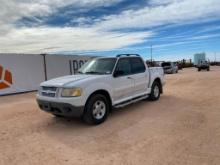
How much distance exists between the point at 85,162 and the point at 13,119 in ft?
13.1

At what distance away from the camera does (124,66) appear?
24.9 feet

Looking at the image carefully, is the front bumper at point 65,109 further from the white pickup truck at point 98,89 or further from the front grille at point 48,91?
the front grille at point 48,91

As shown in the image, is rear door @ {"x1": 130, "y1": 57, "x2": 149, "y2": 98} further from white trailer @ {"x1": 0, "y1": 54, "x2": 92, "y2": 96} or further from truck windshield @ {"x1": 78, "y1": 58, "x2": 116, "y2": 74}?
white trailer @ {"x1": 0, "y1": 54, "x2": 92, "y2": 96}

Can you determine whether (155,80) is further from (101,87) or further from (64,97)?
(64,97)

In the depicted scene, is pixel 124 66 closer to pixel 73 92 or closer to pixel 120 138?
pixel 73 92

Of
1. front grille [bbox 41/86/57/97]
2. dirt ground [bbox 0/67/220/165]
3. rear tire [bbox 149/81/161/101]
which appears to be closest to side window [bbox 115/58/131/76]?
dirt ground [bbox 0/67/220/165]


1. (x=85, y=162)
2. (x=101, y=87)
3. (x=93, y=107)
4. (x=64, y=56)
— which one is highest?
(x=64, y=56)

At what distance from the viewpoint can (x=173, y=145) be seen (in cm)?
466

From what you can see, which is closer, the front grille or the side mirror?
the front grille

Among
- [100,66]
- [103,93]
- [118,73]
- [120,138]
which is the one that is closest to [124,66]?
[118,73]

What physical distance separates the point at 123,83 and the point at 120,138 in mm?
2420

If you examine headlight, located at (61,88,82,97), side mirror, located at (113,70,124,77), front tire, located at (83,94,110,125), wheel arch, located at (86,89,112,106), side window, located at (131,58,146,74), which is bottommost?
front tire, located at (83,94,110,125)

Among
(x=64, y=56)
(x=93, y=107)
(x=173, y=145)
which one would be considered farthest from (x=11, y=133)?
(x=64, y=56)

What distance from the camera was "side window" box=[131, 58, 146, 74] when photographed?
799 cm
